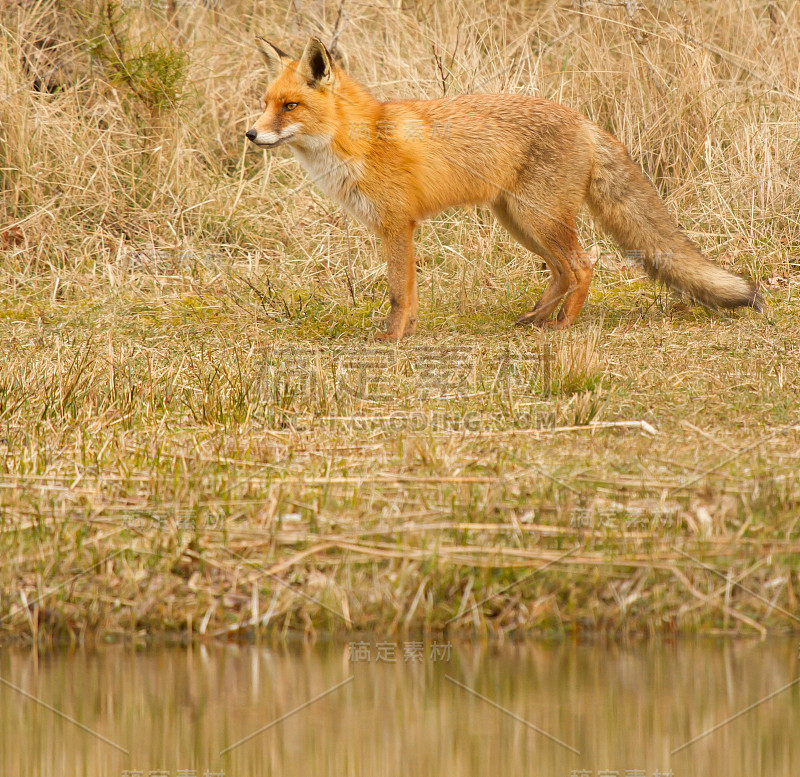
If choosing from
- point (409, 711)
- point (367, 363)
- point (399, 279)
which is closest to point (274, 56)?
point (399, 279)

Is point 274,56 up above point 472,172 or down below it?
above

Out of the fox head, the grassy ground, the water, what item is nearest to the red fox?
the fox head

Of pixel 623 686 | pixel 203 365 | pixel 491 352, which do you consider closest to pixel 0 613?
pixel 623 686

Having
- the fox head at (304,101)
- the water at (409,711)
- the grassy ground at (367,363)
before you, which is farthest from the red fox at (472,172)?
the water at (409,711)

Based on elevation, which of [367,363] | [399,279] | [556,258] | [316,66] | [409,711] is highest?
[316,66]

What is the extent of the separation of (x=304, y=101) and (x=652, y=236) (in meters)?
2.01

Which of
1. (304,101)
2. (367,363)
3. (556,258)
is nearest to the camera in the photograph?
(367,363)

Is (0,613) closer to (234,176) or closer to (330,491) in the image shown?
(330,491)

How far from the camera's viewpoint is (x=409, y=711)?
2434 millimetres

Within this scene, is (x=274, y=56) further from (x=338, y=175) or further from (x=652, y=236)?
(x=652, y=236)

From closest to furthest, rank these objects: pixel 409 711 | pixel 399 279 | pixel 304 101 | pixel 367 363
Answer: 1. pixel 409 711
2. pixel 367 363
3. pixel 304 101
4. pixel 399 279

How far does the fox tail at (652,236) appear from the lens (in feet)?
18.6

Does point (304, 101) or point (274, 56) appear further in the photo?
point (274, 56)

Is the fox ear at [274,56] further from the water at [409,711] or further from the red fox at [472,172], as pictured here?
the water at [409,711]
